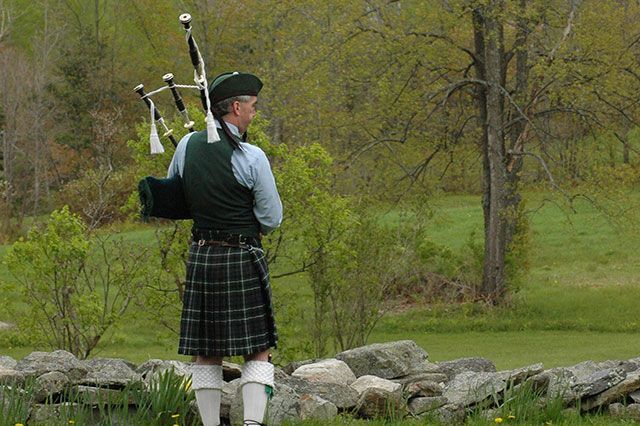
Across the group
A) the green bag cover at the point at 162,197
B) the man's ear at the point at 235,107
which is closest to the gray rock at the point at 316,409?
the green bag cover at the point at 162,197

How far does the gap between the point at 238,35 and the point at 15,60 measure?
1214cm

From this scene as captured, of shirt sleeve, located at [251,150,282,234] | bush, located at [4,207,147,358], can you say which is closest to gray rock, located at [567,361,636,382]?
shirt sleeve, located at [251,150,282,234]

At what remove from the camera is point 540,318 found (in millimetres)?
21250

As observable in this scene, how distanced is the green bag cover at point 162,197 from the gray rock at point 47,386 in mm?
1285

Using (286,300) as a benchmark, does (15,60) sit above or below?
above

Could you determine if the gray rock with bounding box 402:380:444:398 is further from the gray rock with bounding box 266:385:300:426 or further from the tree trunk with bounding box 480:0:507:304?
the tree trunk with bounding box 480:0:507:304

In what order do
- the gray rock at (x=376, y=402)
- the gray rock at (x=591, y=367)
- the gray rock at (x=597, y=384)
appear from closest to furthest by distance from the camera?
the gray rock at (x=597, y=384)
the gray rock at (x=376, y=402)
the gray rock at (x=591, y=367)

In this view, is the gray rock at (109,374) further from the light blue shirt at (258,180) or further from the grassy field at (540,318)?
the grassy field at (540,318)

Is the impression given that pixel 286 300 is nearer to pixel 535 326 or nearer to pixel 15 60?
pixel 535 326

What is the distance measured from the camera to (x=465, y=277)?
2288 cm

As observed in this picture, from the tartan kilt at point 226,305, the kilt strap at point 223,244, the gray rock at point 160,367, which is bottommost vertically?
the gray rock at point 160,367

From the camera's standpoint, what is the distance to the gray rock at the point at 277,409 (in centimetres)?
674

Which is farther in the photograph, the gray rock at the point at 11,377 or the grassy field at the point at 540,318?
the grassy field at the point at 540,318

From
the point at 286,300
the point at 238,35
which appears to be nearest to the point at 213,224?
the point at 286,300
